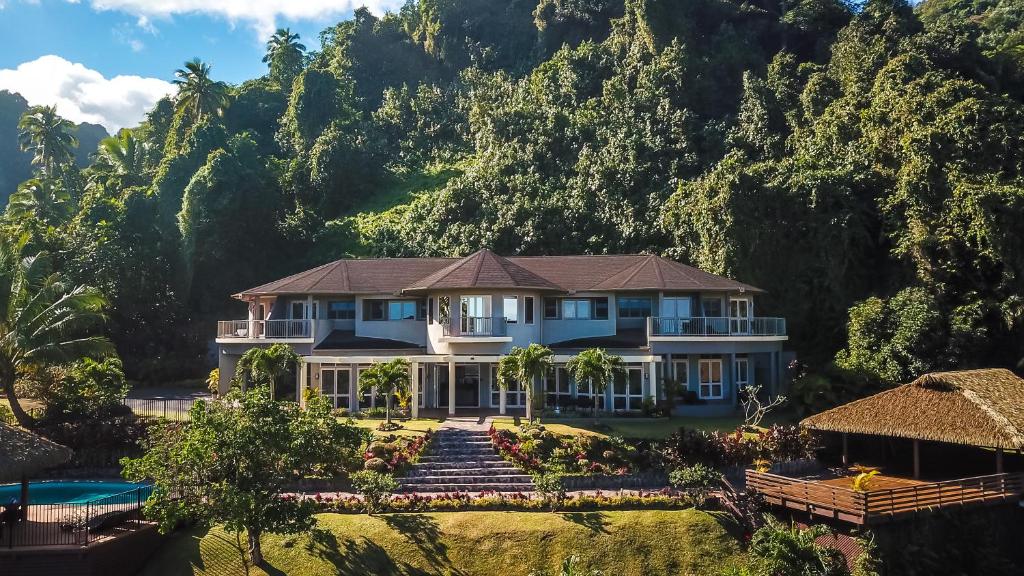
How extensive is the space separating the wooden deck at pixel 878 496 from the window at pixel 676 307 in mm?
11263

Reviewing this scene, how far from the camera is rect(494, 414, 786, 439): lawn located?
2588 cm

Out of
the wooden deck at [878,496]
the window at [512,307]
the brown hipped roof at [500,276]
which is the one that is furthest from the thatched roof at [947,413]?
the window at [512,307]

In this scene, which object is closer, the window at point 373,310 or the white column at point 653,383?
the white column at point 653,383

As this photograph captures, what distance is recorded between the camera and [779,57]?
47500 millimetres

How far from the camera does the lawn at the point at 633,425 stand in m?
25.9

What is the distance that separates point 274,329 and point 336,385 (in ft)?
13.7

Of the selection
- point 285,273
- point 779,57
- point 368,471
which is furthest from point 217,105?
point 368,471

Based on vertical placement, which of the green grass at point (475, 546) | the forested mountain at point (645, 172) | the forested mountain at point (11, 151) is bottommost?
the green grass at point (475, 546)

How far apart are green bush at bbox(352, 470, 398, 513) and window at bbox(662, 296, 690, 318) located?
622 inches

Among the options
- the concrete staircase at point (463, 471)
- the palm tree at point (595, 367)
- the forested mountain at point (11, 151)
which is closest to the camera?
the concrete staircase at point (463, 471)

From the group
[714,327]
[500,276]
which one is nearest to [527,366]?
[500,276]

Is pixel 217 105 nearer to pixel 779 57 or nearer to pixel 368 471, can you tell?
pixel 779 57

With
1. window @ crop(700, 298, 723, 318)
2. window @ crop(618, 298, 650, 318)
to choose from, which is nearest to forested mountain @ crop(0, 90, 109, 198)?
window @ crop(618, 298, 650, 318)

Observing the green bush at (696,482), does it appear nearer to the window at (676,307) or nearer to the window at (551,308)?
the window at (676,307)
